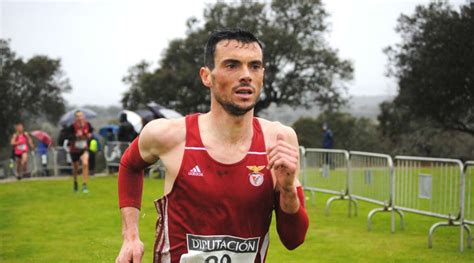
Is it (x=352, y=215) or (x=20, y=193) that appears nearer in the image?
(x=352, y=215)

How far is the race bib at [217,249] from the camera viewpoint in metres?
3.47

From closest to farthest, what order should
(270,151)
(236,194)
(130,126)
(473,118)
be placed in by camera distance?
(270,151) → (236,194) → (130,126) → (473,118)

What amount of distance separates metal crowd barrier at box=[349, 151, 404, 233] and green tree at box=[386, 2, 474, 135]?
2038 cm

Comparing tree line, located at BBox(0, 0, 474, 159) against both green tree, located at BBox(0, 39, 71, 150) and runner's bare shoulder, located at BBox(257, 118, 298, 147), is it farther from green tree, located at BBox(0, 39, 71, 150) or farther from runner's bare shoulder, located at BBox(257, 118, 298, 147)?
runner's bare shoulder, located at BBox(257, 118, 298, 147)

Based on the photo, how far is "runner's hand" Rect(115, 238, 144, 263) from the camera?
362 centimetres

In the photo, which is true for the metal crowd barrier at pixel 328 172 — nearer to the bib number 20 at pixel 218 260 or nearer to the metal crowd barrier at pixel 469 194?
the metal crowd barrier at pixel 469 194

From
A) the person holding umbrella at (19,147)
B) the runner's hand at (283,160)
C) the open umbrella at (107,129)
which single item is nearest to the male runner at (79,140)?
the person holding umbrella at (19,147)

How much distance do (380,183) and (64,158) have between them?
17.1 meters

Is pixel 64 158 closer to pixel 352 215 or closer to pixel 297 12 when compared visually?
pixel 352 215

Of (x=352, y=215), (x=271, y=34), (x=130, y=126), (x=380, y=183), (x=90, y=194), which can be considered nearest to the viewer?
(x=380, y=183)

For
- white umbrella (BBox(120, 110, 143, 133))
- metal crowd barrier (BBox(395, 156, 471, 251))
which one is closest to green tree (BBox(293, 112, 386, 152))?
white umbrella (BBox(120, 110, 143, 133))

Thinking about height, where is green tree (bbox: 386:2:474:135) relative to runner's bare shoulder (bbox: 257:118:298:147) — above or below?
above

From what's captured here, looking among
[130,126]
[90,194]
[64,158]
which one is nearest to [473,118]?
[130,126]

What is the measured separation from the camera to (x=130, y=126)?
83.5 feet
